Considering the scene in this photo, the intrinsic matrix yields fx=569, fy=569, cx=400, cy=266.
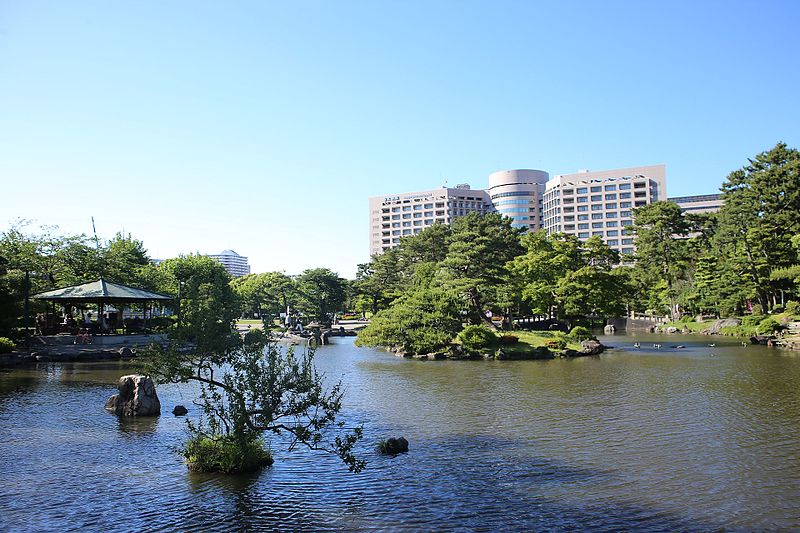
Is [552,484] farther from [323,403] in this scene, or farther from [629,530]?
[323,403]

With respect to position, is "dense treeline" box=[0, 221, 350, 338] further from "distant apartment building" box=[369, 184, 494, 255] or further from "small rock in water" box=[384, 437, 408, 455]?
"distant apartment building" box=[369, 184, 494, 255]

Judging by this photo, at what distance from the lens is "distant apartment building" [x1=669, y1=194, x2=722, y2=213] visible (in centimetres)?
13750

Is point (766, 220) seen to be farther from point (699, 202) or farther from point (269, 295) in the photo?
point (699, 202)

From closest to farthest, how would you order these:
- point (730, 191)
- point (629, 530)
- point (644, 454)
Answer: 1. point (629, 530)
2. point (644, 454)
3. point (730, 191)

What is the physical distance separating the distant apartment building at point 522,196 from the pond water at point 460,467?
123 m

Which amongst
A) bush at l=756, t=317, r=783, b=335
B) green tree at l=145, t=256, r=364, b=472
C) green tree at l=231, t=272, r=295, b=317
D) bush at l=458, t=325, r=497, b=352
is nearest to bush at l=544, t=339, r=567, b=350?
bush at l=458, t=325, r=497, b=352

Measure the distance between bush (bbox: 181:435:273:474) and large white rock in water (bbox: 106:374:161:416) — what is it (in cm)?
643

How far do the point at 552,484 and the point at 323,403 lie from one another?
16.2ft

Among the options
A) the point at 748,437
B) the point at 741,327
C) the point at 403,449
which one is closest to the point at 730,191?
the point at 741,327

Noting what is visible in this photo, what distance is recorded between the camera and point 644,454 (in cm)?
1366

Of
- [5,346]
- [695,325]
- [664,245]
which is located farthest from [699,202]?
[5,346]

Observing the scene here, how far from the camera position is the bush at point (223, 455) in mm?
12234

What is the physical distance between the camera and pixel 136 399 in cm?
1828

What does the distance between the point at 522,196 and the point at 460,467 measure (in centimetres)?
13672
